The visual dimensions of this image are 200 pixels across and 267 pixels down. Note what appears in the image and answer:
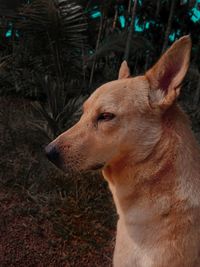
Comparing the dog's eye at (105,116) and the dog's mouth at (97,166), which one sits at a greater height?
the dog's eye at (105,116)

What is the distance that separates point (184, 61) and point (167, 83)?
18cm

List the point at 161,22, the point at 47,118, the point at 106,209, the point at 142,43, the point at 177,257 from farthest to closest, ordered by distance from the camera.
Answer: the point at 161,22 < the point at 142,43 < the point at 47,118 < the point at 106,209 < the point at 177,257

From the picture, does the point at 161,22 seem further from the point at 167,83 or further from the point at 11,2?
the point at 167,83

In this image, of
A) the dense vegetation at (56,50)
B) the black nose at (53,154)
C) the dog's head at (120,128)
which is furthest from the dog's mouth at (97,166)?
the dense vegetation at (56,50)

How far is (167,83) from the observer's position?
8.43 ft

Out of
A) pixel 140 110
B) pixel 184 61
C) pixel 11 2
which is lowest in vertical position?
pixel 11 2

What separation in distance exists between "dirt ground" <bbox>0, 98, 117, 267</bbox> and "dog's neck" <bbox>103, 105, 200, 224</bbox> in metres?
2.84

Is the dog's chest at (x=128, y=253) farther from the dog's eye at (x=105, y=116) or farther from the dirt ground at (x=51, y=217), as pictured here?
the dirt ground at (x=51, y=217)

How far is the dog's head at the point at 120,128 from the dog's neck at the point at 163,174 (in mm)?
48

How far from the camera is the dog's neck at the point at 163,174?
2.45 m

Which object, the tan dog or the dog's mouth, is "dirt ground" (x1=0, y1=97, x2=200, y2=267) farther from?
the dog's mouth

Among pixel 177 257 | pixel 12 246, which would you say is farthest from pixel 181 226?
pixel 12 246

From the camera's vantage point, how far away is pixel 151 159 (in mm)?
2479

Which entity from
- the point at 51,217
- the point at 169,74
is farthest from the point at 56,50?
the point at 169,74
